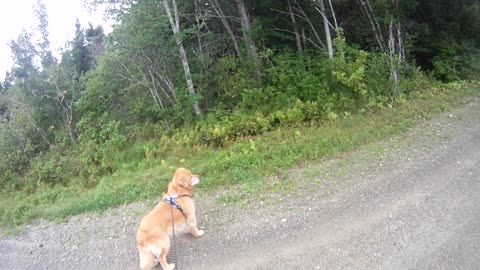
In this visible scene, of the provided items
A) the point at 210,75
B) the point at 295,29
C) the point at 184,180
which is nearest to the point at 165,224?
the point at 184,180

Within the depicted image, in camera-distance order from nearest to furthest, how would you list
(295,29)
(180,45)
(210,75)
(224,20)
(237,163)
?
(237,163)
(180,45)
(210,75)
(224,20)
(295,29)

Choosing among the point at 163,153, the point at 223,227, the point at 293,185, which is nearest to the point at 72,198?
the point at 163,153

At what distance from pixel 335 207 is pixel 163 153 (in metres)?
4.83

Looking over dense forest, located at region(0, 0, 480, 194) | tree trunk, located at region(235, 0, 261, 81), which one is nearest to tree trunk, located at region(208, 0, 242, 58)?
dense forest, located at region(0, 0, 480, 194)

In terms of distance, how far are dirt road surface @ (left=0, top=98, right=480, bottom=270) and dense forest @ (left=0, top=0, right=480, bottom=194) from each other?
251cm

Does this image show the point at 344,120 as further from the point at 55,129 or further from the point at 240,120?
the point at 55,129

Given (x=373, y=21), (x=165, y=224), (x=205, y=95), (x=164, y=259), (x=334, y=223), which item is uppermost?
(x=373, y=21)

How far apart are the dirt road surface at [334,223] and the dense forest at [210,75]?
251 cm

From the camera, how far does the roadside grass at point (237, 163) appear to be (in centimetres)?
552

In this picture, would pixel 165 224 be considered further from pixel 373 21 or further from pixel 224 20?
pixel 373 21

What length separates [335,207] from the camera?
4137 mm

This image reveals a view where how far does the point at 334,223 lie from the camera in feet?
12.5

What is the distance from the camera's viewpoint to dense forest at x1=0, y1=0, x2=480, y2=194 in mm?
8078

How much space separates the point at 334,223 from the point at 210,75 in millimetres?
6926
